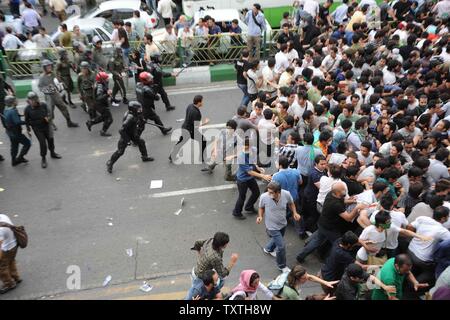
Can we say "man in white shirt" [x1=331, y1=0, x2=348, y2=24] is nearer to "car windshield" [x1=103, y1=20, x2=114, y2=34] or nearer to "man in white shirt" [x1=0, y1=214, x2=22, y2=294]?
"car windshield" [x1=103, y1=20, x2=114, y2=34]

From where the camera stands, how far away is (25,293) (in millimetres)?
6512

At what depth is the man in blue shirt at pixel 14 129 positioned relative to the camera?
8961 millimetres

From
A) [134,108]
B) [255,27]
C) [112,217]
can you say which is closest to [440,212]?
[112,217]

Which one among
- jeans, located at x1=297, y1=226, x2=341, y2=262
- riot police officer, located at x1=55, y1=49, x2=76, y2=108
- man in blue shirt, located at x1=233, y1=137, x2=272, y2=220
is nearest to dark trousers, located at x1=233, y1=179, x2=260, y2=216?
man in blue shirt, located at x1=233, y1=137, x2=272, y2=220

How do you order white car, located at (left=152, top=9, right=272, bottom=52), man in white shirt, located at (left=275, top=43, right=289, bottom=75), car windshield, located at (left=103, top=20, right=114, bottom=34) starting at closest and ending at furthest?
man in white shirt, located at (left=275, top=43, right=289, bottom=75) → white car, located at (left=152, top=9, right=272, bottom=52) → car windshield, located at (left=103, top=20, right=114, bottom=34)

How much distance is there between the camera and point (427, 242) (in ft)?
18.1

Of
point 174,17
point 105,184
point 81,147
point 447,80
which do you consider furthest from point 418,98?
point 174,17

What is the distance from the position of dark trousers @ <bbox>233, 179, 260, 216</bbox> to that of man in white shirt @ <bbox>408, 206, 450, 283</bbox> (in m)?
2.66

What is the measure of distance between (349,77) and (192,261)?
15.9 ft

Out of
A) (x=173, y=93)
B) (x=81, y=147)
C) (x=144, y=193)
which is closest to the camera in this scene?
(x=144, y=193)

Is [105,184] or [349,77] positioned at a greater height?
[349,77]

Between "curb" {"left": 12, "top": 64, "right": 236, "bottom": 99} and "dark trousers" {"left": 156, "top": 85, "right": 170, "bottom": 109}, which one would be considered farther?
"curb" {"left": 12, "top": 64, "right": 236, "bottom": 99}

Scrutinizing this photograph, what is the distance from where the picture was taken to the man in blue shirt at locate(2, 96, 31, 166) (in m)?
8.96

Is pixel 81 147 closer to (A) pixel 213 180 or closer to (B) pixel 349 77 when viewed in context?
(A) pixel 213 180
